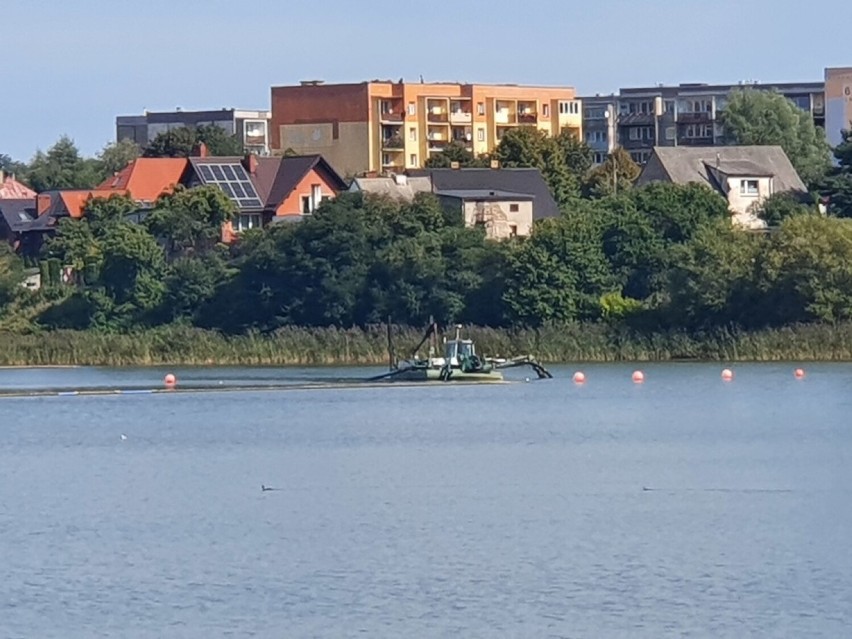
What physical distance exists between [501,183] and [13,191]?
31374 millimetres

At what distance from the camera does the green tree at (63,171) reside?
4405 inches

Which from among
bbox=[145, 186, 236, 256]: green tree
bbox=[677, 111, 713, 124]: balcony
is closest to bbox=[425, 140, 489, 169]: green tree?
bbox=[145, 186, 236, 256]: green tree

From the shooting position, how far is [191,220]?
78.4 metres

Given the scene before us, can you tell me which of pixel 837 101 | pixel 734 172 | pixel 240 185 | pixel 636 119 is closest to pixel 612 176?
pixel 734 172

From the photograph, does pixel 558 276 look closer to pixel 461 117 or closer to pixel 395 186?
pixel 395 186

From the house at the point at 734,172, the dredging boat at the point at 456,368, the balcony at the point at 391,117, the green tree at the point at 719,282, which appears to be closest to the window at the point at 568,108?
the balcony at the point at 391,117

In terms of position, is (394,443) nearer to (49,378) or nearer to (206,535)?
(206,535)

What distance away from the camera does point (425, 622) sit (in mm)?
21391

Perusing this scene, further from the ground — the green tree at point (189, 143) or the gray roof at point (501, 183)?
the green tree at point (189, 143)

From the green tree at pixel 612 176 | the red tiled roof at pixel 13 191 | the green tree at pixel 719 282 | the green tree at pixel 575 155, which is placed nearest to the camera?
the green tree at pixel 719 282

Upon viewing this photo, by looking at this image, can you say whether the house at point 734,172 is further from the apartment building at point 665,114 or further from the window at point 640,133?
the window at point 640,133

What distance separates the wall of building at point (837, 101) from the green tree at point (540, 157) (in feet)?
103

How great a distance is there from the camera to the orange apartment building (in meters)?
111

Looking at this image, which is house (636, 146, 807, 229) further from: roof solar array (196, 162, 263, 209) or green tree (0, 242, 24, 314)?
green tree (0, 242, 24, 314)
